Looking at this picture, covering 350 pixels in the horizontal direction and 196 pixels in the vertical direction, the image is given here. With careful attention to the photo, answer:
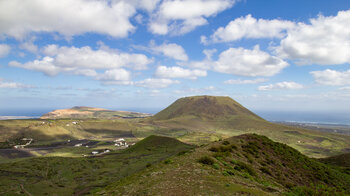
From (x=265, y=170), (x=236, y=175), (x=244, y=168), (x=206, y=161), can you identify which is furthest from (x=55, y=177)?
(x=265, y=170)

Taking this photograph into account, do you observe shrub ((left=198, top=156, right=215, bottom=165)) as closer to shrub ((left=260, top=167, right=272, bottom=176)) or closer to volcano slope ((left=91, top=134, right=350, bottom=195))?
volcano slope ((left=91, top=134, right=350, bottom=195))

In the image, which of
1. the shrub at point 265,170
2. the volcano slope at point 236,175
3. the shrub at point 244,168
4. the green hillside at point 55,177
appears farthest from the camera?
the green hillside at point 55,177

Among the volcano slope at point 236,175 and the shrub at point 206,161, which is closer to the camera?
the volcano slope at point 236,175

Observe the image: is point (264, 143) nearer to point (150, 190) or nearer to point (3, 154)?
point (150, 190)

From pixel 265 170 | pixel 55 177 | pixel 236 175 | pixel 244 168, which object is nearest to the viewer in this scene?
pixel 236 175

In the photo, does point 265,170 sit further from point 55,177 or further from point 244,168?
point 55,177

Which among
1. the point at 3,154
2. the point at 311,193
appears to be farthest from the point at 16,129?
the point at 311,193

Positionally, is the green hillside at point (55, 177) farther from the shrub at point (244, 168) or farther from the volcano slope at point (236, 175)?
the shrub at point (244, 168)

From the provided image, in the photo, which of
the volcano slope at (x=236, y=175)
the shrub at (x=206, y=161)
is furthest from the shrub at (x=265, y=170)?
the shrub at (x=206, y=161)

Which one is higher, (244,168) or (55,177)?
(244,168)
